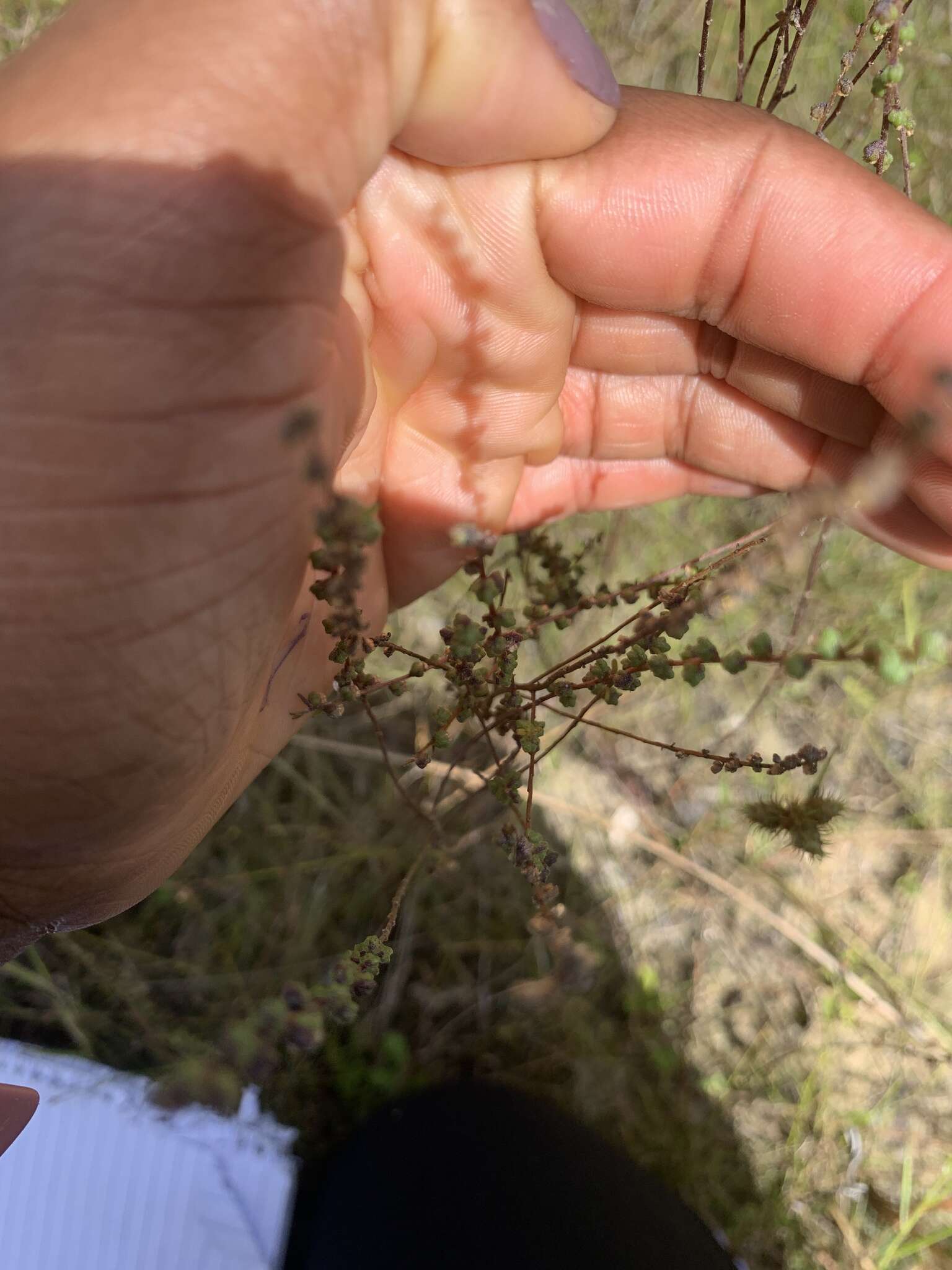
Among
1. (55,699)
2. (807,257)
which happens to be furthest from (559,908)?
(807,257)

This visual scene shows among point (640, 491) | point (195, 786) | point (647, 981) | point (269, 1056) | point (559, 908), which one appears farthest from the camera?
point (647, 981)

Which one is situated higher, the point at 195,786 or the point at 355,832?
the point at 195,786

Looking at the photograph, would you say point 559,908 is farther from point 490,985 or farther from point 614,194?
point 614,194

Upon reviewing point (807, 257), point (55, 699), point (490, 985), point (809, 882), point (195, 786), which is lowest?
point (490, 985)

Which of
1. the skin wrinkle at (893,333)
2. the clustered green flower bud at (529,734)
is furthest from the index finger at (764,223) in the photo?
the clustered green flower bud at (529,734)

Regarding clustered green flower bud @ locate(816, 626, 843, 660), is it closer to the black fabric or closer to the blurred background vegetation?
the blurred background vegetation

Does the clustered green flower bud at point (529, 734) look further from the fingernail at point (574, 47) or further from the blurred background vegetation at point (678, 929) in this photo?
the blurred background vegetation at point (678, 929)

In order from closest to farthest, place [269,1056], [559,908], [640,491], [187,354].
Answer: [269,1056]
[187,354]
[559,908]
[640,491]

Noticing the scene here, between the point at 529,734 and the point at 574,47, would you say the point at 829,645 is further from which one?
the point at 574,47
